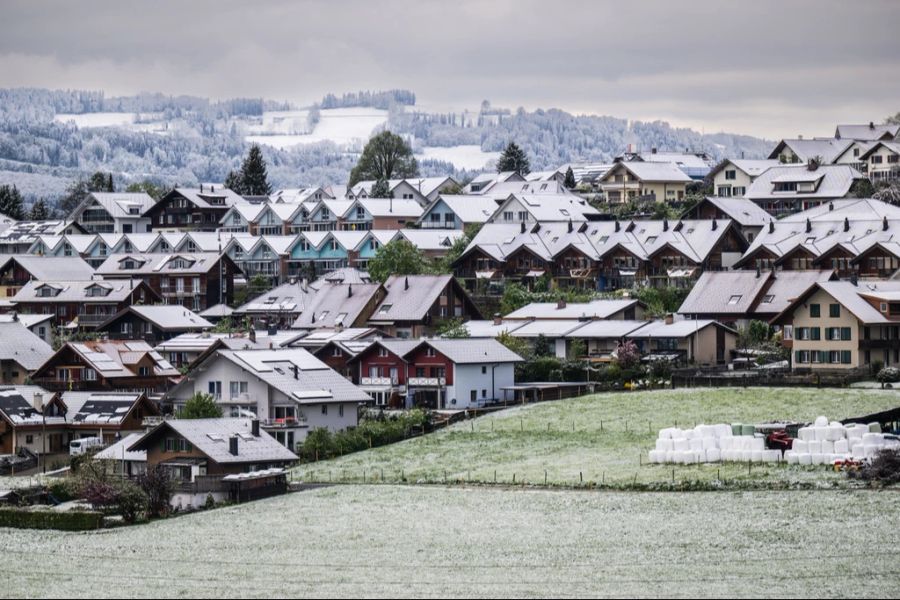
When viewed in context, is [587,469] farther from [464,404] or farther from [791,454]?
[464,404]

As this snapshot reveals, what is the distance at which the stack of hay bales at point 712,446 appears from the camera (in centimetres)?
7431

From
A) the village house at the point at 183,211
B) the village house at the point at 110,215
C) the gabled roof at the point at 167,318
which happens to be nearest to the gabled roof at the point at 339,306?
the gabled roof at the point at 167,318

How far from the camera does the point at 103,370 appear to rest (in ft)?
362

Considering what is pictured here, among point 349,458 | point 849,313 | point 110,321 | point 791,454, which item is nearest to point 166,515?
point 349,458

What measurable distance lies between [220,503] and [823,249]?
62687mm

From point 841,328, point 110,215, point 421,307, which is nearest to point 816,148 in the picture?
point 421,307

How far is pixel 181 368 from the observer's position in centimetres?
11962

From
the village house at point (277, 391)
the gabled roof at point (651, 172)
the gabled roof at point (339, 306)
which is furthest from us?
the gabled roof at point (651, 172)

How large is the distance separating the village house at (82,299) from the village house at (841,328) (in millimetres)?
59719

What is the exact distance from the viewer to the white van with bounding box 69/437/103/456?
308 feet

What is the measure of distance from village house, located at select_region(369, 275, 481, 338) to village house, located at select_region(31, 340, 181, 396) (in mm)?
17461

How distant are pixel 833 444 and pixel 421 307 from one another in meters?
56.7

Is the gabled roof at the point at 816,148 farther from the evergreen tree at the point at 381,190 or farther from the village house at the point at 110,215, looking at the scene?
the village house at the point at 110,215

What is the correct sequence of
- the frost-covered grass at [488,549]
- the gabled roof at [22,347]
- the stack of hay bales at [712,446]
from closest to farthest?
the frost-covered grass at [488,549], the stack of hay bales at [712,446], the gabled roof at [22,347]
